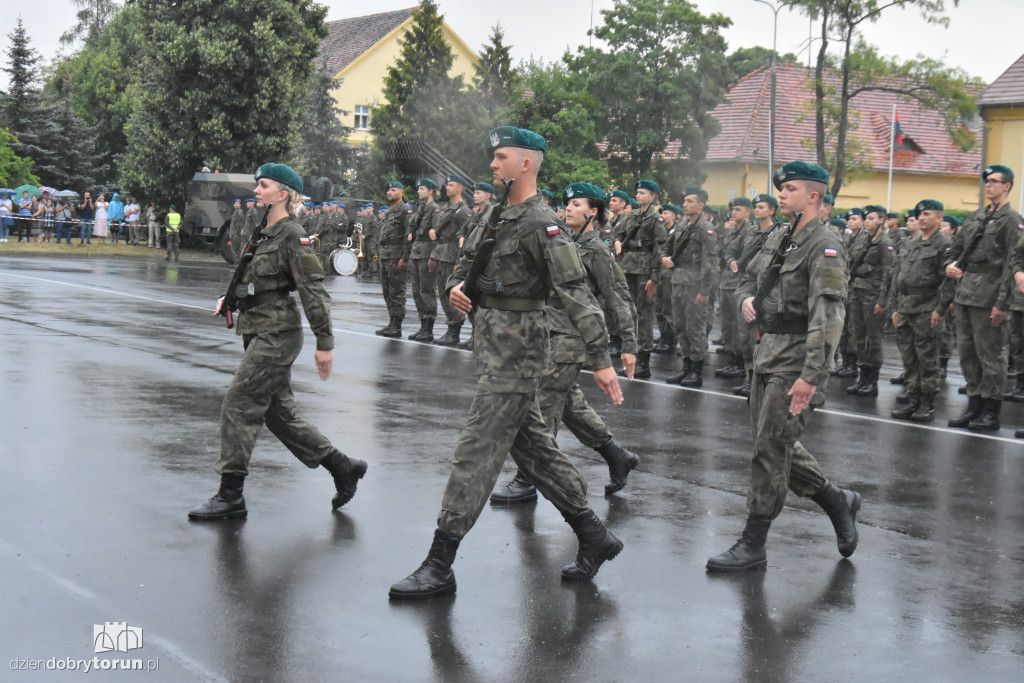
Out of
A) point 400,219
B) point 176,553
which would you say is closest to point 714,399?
point 400,219

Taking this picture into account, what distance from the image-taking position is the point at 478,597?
539 centimetres

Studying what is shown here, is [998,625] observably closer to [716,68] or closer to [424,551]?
[424,551]

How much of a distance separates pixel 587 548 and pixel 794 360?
1384mm

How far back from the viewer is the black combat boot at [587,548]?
5.70 m

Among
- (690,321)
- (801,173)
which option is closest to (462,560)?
(801,173)

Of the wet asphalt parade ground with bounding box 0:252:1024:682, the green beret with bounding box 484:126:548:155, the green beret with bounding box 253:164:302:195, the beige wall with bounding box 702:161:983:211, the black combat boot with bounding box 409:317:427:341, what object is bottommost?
the wet asphalt parade ground with bounding box 0:252:1024:682

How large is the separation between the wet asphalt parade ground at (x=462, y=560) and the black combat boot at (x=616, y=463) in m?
0.14

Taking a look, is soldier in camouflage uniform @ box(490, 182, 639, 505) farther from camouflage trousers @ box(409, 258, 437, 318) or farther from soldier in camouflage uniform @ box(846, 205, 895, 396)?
camouflage trousers @ box(409, 258, 437, 318)

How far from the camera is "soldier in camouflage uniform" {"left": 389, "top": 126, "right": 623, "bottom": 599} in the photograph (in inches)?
210

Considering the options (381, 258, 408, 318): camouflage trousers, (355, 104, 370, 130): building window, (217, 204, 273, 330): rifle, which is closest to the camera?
(217, 204, 273, 330): rifle

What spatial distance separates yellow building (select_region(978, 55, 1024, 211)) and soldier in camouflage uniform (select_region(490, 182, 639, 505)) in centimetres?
3417

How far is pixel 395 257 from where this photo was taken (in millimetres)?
16719

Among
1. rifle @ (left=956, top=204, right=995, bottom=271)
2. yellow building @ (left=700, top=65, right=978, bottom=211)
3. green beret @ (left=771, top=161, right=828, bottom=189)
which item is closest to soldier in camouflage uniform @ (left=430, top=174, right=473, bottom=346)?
rifle @ (left=956, top=204, right=995, bottom=271)

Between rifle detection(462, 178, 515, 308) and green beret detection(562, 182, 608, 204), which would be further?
green beret detection(562, 182, 608, 204)
